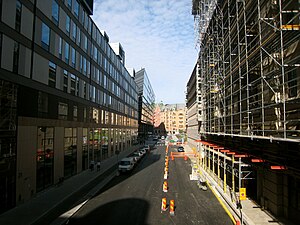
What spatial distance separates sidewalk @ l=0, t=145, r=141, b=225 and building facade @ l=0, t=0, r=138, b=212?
0.71m

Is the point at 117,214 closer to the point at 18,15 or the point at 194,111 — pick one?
the point at 18,15

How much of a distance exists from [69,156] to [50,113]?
6.07 meters

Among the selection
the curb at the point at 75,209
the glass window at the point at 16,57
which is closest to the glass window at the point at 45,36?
the glass window at the point at 16,57

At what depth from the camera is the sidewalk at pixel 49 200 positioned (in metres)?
13.7

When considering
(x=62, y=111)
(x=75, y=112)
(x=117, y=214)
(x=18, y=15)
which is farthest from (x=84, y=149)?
(x=18, y=15)

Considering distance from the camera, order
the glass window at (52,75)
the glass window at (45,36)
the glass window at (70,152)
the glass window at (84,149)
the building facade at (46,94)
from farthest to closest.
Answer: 1. the glass window at (84,149)
2. the glass window at (70,152)
3. the glass window at (52,75)
4. the glass window at (45,36)
5. the building facade at (46,94)

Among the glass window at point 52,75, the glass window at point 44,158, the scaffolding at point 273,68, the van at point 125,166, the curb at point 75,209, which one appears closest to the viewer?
the scaffolding at point 273,68

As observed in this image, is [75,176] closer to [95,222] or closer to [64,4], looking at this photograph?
[95,222]

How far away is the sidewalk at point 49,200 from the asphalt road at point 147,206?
6.27 ft

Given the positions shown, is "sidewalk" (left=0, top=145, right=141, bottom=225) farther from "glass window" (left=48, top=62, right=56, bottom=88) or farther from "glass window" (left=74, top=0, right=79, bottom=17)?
"glass window" (left=74, top=0, right=79, bottom=17)

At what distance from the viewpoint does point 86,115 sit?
3120cm

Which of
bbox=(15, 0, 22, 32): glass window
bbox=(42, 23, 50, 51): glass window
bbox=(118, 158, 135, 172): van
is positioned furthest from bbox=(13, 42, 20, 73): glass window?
bbox=(118, 158, 135, 172): van

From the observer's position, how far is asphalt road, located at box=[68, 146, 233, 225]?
1371 cm

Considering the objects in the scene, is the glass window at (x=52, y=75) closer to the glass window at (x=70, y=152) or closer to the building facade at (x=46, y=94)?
the building facade at (x=46, y=94)
